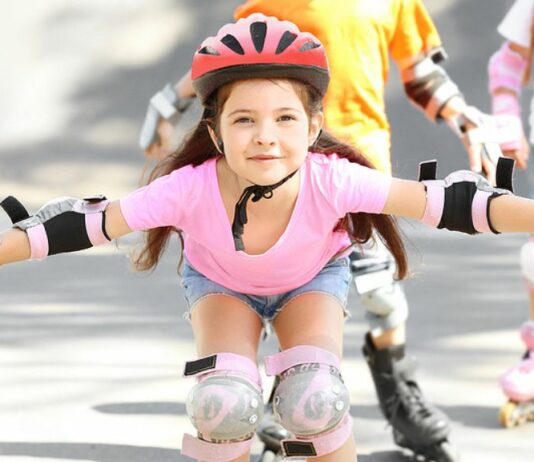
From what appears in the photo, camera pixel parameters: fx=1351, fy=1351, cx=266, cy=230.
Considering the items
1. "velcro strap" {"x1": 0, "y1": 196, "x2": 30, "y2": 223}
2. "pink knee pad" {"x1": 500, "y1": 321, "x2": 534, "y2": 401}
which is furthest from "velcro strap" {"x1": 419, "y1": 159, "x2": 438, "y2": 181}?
"pink knee pad" {"x1": 500, "y1": 321, "x2": 534, "y2": 401}

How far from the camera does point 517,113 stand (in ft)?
15.8

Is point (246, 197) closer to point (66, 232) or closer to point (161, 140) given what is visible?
point (66, 232)

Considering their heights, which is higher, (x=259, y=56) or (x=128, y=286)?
(x=128, y=286)

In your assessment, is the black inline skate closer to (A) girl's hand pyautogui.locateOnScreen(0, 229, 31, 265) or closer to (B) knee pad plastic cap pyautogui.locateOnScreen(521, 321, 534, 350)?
(B) knee pad plastic cap pyautogui.locateOnScreen(521, 321, 534, 350)

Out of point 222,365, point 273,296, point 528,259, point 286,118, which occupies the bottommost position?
point 222,365

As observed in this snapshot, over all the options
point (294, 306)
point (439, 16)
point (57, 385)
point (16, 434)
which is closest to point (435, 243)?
point (439, 16)

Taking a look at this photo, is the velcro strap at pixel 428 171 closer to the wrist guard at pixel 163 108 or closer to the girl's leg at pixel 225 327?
the girl's leg at pixel 225 327

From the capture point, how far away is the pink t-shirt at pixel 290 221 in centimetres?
320

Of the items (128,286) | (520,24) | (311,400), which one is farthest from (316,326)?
(128,286)

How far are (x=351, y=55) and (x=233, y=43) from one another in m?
1.20

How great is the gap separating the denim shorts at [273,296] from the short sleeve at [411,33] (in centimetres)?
122

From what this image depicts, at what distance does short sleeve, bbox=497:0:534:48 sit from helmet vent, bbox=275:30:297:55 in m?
1.81

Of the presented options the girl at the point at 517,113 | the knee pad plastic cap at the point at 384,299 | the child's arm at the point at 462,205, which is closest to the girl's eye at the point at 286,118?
the child's arm at the point at 462,205

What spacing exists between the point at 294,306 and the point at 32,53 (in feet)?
24.8
